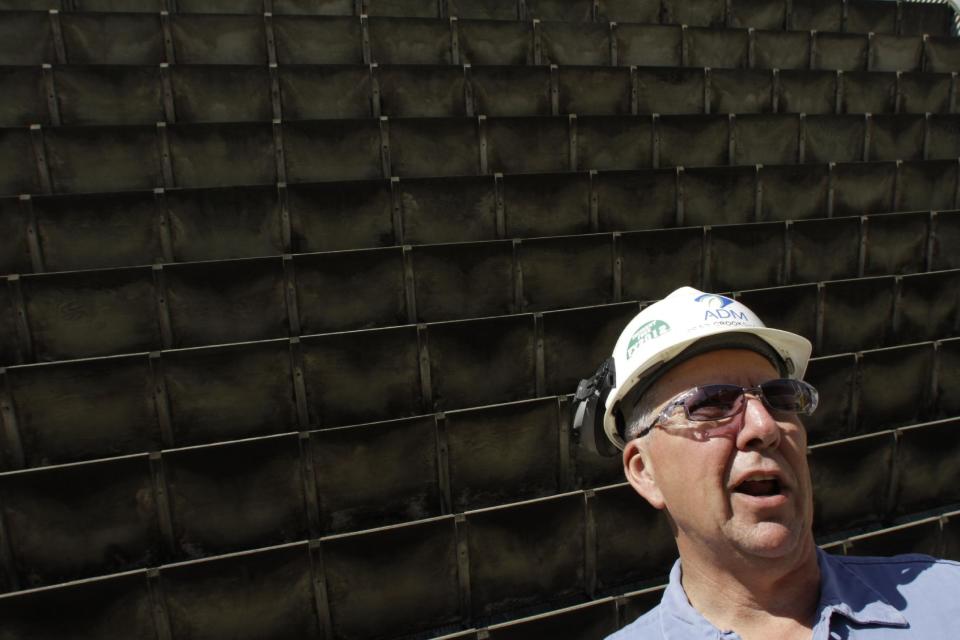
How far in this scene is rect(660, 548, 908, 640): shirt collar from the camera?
0.73 meters

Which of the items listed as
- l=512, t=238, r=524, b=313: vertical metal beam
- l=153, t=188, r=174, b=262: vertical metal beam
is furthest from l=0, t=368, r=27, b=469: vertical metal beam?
l=512, t=238, r=524, b=313: vertical metal beam

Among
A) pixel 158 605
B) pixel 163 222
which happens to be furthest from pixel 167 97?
pixel 158 605

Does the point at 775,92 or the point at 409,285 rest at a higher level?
the point at 775,92

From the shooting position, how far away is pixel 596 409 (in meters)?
0.94

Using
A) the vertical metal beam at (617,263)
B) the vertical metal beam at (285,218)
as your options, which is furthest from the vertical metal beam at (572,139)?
the vertical metal beam at (285,218)

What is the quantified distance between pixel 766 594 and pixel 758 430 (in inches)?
6.9

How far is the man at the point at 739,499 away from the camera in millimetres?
734

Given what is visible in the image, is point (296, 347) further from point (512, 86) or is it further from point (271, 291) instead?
point (512, 86)

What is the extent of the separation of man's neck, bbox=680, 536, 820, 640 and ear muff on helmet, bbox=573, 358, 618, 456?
0.72 ft

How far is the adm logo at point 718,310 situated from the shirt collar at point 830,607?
0.29 metres

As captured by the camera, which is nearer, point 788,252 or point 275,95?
point 788,252

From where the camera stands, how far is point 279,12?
381 cm

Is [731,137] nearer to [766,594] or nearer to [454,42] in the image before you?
[454,42]

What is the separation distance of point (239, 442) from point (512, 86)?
228 centimetres
